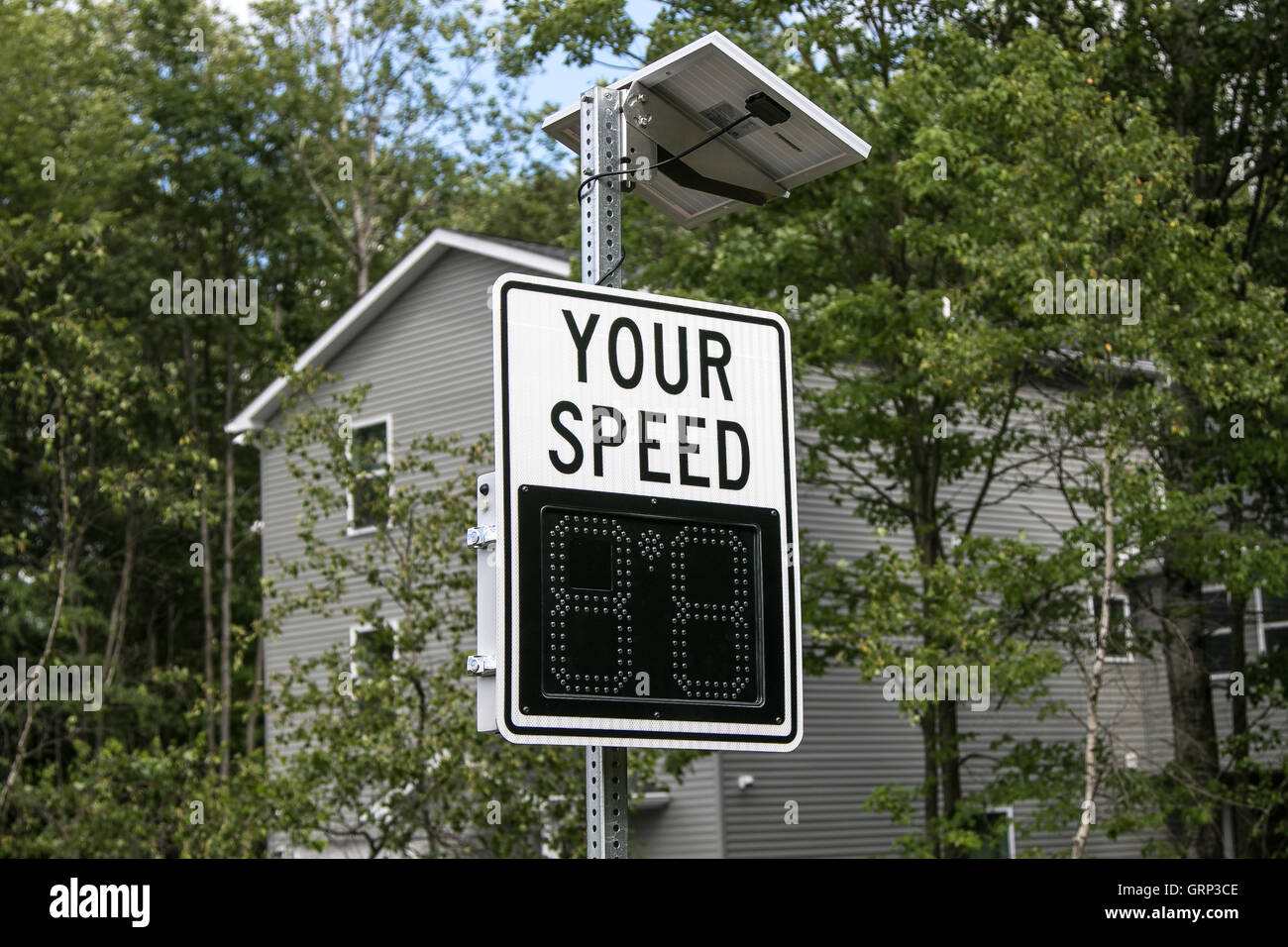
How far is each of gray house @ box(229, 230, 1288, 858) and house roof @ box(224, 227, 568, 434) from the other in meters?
0.02

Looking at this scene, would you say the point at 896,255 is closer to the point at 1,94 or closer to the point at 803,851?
the point at 803,851

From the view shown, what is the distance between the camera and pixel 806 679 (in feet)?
63.2

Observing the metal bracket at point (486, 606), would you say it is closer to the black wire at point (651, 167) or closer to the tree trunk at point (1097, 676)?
the black wire at point (651, 167)

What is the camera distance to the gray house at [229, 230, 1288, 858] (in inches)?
742

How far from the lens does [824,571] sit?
17125 mm

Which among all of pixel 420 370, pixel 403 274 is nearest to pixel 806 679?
pixel 420 370

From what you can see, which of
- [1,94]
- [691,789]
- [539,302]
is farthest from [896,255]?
[1,94]

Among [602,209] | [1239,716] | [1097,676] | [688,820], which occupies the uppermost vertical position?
[602,209]

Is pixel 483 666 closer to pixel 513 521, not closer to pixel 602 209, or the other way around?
pixel 513 521

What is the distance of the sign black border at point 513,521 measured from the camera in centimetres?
359

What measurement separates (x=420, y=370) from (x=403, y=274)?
1443 millimetres

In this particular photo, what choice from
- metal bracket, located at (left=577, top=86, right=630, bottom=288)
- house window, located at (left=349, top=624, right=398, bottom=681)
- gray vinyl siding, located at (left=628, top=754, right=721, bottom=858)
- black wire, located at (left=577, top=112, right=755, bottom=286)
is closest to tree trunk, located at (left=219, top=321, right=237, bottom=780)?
gray vinyl siding, located at (left=628, top=754, right=721, bottom=858)

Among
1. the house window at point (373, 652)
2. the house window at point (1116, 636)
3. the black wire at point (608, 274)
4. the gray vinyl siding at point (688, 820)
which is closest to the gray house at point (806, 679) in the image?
the gray vinyl siding at point (688, 820)

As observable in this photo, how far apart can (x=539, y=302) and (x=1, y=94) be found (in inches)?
1191
